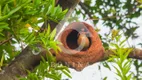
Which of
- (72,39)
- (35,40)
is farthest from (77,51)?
(35,40)

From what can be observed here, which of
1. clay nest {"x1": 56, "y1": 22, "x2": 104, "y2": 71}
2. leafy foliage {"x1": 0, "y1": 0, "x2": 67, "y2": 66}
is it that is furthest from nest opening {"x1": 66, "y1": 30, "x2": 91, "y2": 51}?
leafy foliage {"x1": 0, "y1": 0, "x2": 67, "y2": 66}

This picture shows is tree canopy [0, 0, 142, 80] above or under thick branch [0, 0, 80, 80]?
under

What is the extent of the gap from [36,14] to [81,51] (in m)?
0.38

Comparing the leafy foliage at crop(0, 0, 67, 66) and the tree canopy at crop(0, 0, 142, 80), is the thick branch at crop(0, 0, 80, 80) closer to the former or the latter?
the tree canopy at crop(0, 0, 142, 80)

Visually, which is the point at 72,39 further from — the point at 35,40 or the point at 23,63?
the point at 35,40

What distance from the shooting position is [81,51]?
0.80 meters

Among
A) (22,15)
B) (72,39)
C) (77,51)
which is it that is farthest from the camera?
(72,39)

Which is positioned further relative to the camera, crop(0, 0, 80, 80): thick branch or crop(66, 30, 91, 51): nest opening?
crop(66, 30, 91, 51): nest opening

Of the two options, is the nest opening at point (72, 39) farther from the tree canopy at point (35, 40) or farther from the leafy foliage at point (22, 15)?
the leafy foliage at point (22, 15)

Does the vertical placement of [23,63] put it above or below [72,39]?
below

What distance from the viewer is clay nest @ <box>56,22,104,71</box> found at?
79 cm

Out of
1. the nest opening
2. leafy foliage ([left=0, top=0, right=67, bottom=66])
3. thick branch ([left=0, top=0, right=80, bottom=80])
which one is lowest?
leafy foliage ([left=0, top=0, right=67, bottom=66])

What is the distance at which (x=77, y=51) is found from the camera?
0.79 metres

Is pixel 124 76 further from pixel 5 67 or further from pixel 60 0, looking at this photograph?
pixel 60 0
